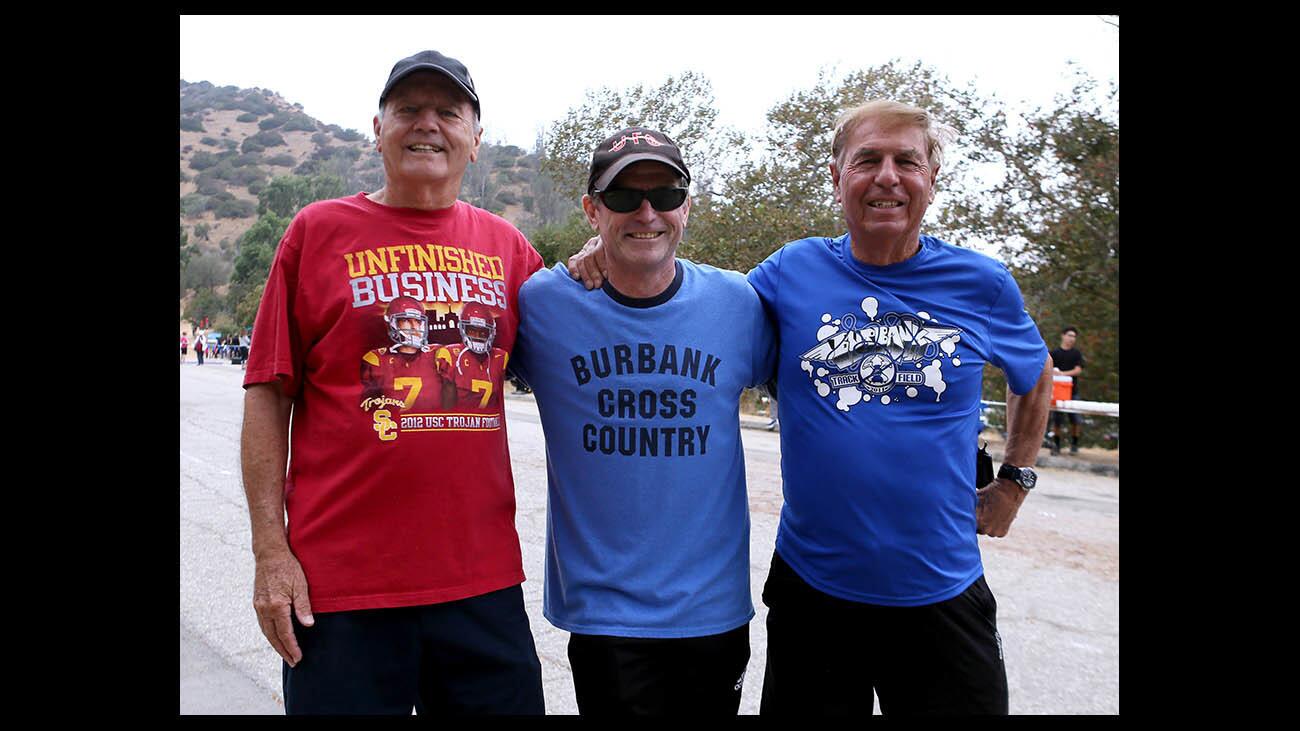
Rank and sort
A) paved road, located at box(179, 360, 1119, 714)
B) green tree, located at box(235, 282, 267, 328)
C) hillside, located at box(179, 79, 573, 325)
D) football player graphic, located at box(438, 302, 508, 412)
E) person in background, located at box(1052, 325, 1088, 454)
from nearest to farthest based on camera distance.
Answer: football player graphic, located at box(438, 302, 508, 412)
paved road, located at box(179, 360, 1119, 714)
person in background, located at box(1052, 325, 1088, 454)
green tree, located at box(235, 282, 267, 328)
hillside, located at box(179, 79, 573, 325)

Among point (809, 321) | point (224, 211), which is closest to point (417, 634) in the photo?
point (809, 321)

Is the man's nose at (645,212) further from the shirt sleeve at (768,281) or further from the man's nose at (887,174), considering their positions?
the man's nose at (887,174)

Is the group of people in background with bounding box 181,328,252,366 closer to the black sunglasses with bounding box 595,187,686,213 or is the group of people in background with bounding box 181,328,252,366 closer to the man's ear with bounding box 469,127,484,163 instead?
the man's ear with bounding box 469,127,484,163

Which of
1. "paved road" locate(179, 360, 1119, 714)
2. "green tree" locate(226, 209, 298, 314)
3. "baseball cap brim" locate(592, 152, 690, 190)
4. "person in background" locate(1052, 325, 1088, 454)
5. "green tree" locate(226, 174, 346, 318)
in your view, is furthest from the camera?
"green tree" locate(226, 209, 298, 314)

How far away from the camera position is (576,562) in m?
2.49

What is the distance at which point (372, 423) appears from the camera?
7.55 ft

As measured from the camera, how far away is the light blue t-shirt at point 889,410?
2.49 meters

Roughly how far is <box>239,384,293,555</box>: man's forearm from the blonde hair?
73.8 inches

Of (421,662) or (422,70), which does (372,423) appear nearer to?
(421,662)

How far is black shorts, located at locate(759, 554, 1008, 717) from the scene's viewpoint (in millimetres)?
2475

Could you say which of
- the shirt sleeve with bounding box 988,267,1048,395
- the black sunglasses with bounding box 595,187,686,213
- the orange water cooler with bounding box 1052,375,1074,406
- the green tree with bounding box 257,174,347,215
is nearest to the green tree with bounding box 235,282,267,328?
the green tree with bounding box 257,174,347,215

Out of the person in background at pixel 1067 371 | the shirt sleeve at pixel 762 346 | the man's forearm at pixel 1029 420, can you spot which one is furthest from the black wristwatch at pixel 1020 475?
the person in background at pixel 1067 371

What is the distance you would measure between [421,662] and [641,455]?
839 millimetres

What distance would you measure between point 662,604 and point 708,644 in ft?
0.63
